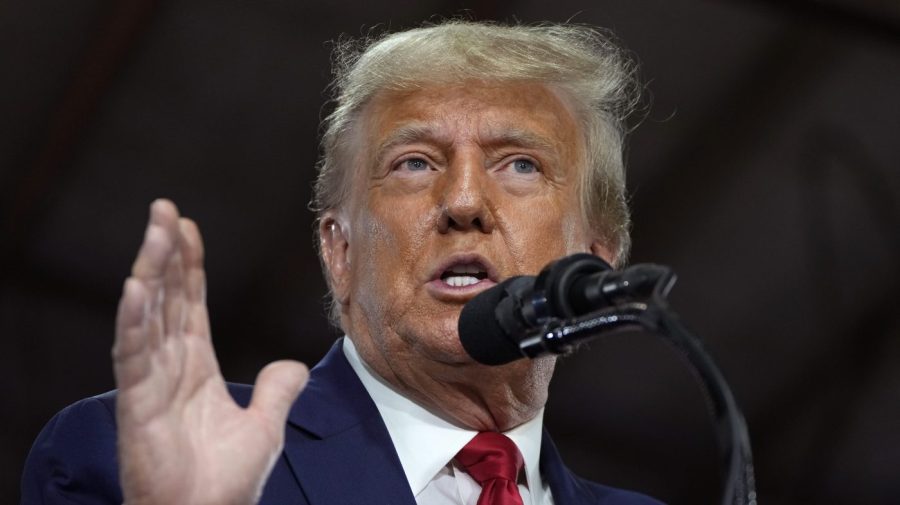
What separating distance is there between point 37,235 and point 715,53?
1577 millimetres

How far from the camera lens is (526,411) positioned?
2.43 metres

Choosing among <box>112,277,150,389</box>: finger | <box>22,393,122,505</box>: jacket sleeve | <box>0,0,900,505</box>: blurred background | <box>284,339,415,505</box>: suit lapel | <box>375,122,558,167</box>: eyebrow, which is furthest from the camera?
<box>0,0,900,505</box>: blurred background

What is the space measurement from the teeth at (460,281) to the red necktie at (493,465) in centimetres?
25

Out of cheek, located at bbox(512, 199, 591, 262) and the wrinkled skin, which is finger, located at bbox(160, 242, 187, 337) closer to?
the wrinkled skin

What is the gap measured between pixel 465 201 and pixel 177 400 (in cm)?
78

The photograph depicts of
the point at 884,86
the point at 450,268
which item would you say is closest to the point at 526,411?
the point at 450,268

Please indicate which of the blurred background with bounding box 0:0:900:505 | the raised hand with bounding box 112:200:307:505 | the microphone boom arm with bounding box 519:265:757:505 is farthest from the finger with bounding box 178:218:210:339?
the blurred background with bounding box 0:0:900:505

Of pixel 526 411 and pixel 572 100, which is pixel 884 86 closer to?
pixel 572 100

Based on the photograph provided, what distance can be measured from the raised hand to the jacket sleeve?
1.29ft

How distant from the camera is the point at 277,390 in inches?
67.9

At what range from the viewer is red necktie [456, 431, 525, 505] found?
2.23 metres

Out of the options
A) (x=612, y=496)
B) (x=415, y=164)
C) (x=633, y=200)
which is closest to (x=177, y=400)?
(x=415, y=164)

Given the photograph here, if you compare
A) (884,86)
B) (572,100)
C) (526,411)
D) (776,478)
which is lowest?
(776,478)

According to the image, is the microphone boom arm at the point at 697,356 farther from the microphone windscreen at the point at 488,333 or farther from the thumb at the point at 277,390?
the thumb at the point at 277,390
